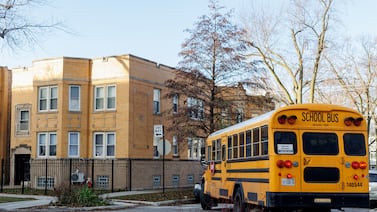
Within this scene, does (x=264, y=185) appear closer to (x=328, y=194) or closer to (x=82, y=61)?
(x=328, y=194)

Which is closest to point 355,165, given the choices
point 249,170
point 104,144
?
point 249,170

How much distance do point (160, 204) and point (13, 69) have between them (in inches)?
711

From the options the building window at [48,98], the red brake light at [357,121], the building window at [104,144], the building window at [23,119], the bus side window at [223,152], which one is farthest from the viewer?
the building window at [23,119]

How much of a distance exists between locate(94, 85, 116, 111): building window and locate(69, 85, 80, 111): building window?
1.02 m

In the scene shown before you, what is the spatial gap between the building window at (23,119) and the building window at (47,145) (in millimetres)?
2847

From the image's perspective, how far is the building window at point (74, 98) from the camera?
3122 centimetres

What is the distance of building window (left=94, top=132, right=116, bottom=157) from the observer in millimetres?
30781

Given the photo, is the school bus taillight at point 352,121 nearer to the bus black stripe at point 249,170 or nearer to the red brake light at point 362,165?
the red brake light at point 362,165

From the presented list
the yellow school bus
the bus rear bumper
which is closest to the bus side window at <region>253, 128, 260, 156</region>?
the yellow school bus

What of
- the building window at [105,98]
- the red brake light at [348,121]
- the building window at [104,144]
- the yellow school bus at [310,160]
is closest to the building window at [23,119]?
the building window at [105,98]

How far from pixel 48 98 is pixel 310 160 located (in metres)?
22.7

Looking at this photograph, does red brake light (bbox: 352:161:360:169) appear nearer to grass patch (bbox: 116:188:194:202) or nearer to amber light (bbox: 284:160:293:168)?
amber light (bbox: 284:160:293:168)

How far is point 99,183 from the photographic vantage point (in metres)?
30.6

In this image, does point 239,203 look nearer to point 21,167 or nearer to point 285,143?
→ point 285,143
